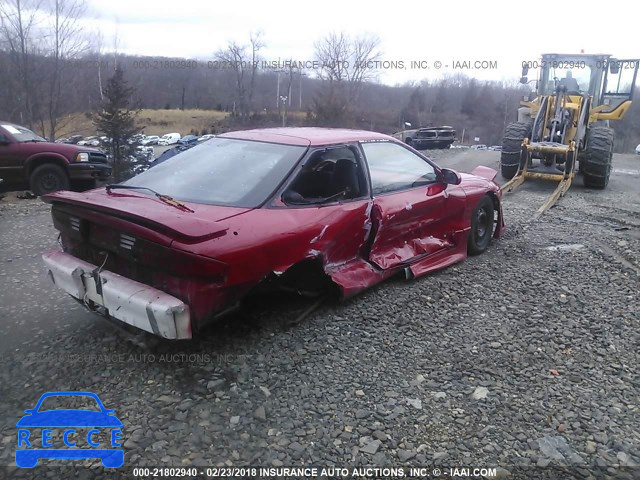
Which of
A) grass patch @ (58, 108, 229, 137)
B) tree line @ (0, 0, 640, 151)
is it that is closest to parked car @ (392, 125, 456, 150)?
tree line @ (0, 0, 640, 151)

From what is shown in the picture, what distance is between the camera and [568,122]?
1033cm

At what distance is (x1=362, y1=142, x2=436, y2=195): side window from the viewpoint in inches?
166

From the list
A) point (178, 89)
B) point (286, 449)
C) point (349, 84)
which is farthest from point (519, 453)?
point (178, 89)

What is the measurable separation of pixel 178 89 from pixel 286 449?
7664 centimetres

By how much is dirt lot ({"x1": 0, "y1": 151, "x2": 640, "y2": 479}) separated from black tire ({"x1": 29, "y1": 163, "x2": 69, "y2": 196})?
4836 mm

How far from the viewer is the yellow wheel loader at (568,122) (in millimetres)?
10320

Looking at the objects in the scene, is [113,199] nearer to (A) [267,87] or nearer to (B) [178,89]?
(A) [267,87]

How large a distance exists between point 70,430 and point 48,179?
7.68 m

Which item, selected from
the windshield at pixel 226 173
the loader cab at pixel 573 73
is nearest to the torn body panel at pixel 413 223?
the windshield at pixel 226 173

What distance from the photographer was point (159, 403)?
2.71m


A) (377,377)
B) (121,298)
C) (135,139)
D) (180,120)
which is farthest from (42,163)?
(180,120)

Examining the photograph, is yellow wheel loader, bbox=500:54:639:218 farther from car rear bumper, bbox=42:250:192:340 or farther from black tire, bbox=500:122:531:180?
car rear bumper, bbox=42:250:192:340

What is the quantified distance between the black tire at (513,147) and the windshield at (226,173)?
8.76 metres

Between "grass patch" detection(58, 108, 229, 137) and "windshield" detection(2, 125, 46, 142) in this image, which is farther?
"grass patch" detection(58, 108, 229, 137)
